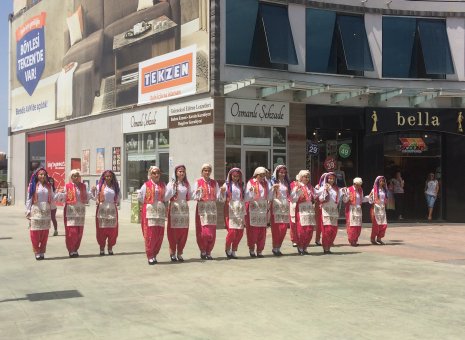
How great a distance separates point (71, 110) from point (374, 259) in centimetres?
1761

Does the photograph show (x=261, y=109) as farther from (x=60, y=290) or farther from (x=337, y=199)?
(x=60, y=290)

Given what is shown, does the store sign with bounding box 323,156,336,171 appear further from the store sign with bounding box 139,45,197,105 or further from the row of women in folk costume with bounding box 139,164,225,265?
the row of women in folk costume with bounding box 139,164,225,265

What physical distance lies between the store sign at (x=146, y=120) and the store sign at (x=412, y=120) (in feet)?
22.2

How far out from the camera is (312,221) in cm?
1160

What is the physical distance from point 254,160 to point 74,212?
7.58 m

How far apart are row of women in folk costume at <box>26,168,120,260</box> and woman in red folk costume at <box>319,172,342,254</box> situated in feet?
14.2

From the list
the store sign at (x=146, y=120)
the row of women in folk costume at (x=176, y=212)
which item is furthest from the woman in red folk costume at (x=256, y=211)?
the store sign at (x=146, y=120)

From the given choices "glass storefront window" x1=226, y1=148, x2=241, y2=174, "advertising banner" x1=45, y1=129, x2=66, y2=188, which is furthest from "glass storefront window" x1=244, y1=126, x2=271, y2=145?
"advertising banner" x1=45, y1=129, x2=66, y2=188

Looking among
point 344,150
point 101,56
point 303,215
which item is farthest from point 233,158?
point 101,56

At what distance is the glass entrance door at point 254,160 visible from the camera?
17594 millimetres

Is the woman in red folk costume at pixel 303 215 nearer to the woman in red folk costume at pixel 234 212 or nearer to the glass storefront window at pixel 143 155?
the woman in red folk costume at pixel 234 212

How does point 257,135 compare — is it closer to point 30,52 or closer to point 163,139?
point 163,139

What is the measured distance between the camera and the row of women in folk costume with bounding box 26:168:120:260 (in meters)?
10.9

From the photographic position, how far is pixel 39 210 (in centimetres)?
1099
